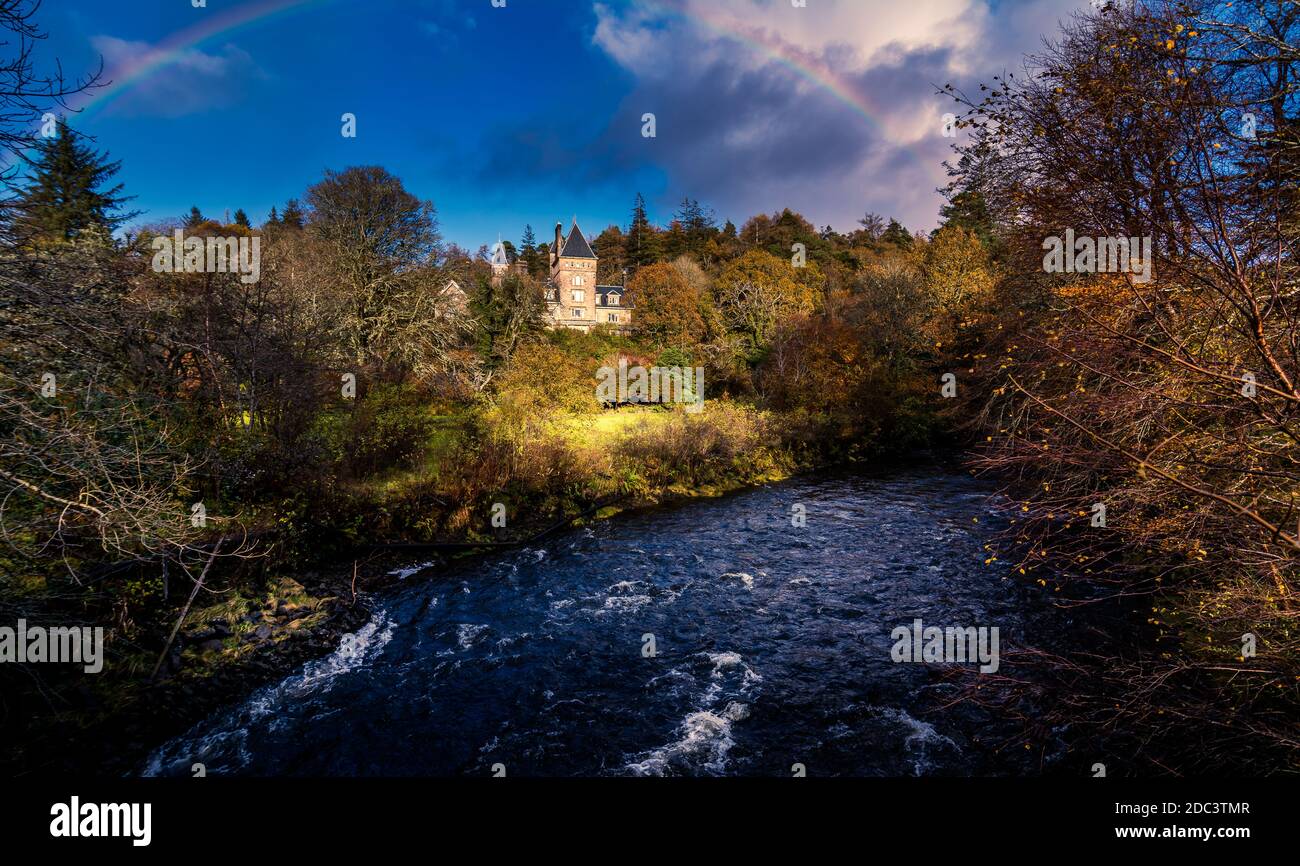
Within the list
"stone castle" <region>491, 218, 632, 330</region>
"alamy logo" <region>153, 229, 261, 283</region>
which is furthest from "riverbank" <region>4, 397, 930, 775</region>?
"stone castle" <region>491, 218, 632, 330</region>

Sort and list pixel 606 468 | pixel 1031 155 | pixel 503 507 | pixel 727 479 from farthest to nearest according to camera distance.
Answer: pixel 727 479 → pixel 606 468 → pixel 503 507 → pixel 1031 155

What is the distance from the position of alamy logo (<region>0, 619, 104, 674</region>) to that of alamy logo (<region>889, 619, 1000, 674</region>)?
14.7 meters

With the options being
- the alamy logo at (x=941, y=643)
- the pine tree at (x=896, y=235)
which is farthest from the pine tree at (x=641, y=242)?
the alamy logo at (x=941, y=643)

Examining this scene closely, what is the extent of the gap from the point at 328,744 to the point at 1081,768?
11.2m


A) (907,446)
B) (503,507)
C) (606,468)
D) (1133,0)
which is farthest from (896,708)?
(907,446)

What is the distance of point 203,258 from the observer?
15656mm

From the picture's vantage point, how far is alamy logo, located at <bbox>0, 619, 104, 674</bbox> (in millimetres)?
7996

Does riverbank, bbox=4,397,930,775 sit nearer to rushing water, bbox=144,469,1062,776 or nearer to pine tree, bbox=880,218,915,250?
rushing water, bbox=144,469,1062,776

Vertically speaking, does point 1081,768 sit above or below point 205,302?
below

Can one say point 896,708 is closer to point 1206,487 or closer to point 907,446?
point 1206,487
